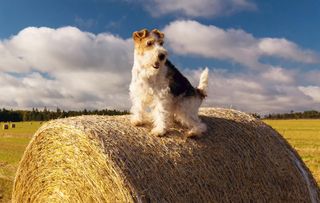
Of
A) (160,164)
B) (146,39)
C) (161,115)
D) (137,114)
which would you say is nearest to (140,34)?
(146,39)

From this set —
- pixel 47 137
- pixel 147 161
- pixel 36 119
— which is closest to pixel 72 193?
pixel 47 137

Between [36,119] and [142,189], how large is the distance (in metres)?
71.9

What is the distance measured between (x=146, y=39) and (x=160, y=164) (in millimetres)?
1400

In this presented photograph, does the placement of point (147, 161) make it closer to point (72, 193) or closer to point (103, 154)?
point (103, 154)

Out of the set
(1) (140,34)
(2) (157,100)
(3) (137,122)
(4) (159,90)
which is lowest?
(3) (137,122)

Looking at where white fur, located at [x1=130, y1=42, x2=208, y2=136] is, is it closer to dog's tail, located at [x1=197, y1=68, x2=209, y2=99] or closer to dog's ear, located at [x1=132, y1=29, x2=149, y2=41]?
dog's tail, located at [x1=197, y1=68, x2=209, y2=99]

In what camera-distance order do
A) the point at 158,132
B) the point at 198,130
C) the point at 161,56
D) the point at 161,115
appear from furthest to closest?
the point at 198,130, the point at 158,132, the point at 161,115, the point at 161,56

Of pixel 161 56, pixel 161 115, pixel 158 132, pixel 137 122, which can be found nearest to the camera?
pixel 161 56

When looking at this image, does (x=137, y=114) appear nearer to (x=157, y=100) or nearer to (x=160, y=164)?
(x=157, y=100)

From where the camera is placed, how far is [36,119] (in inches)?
2916

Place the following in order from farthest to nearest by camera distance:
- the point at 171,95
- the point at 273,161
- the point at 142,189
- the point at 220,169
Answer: the point at 273,161, the point at 220,169, the point at 171,95, the point at 142,189

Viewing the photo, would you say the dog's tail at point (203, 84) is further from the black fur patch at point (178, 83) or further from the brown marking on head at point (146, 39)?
the brown marking on head at point (146, 39)

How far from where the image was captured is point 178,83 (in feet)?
17.7

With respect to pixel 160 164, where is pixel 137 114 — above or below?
above
